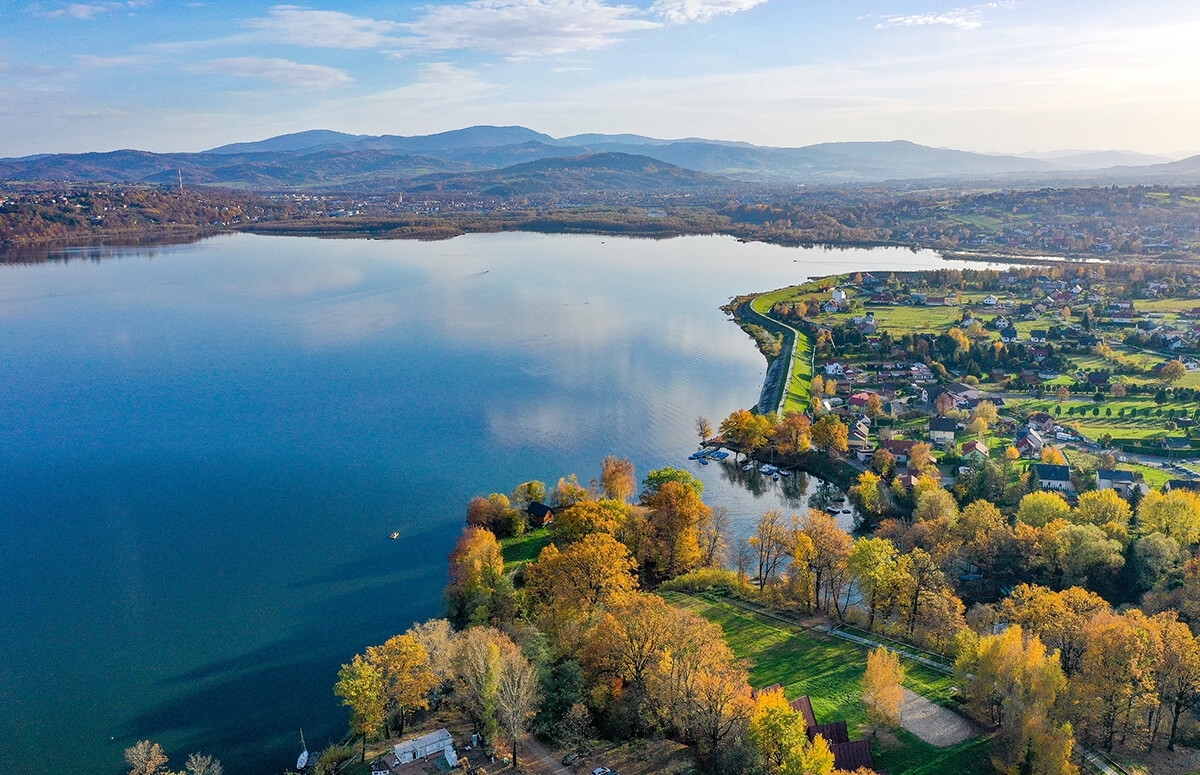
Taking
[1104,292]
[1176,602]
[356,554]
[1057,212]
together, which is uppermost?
[1057,212]

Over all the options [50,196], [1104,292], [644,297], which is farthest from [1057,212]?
[50,196]

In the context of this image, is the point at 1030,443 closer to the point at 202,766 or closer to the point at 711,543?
the point at 711,543

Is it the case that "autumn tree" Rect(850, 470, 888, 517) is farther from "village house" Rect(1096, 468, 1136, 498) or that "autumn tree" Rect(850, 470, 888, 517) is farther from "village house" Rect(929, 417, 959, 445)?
"village house" Rect(1096, 468, 1136, 498)

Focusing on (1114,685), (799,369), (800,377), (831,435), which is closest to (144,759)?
(1114,685)

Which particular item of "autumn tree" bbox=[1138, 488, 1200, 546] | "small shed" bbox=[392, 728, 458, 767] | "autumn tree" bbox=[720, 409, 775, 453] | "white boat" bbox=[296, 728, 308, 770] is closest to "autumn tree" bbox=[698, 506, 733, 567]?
"autumn tree" bbox=[720, 409, 775, 453]

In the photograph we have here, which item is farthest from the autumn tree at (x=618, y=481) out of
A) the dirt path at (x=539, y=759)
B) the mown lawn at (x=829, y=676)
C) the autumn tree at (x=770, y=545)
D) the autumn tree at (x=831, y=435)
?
the dirt path at (x=539, y=759)

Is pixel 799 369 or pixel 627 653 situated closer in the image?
pixel 627 653

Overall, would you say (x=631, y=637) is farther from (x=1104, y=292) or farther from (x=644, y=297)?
(x=1104, y=292)
